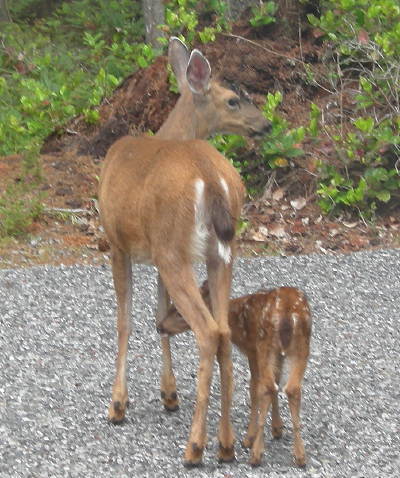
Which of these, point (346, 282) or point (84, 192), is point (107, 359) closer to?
point (346, 282)

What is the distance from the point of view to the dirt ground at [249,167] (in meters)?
10.6

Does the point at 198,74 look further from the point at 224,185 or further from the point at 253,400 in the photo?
the point at 253,400

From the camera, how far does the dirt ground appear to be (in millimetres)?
10633

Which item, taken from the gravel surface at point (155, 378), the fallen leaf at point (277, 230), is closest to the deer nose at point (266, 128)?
the gravel surface at point (155, 378)

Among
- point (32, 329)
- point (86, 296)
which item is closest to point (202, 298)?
point (32, 329)

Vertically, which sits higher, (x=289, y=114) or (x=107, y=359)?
(x=107, y=359)

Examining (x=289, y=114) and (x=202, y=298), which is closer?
(x=202, y=298)

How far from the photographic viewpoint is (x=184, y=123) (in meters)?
7.99

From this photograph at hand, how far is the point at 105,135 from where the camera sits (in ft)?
40.1

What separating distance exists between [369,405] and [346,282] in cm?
272

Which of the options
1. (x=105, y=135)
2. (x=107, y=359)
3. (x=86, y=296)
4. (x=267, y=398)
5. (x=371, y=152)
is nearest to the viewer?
(x=267, y=398)

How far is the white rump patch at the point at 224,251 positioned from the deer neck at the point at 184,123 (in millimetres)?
1846

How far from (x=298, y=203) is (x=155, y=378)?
13.6ft

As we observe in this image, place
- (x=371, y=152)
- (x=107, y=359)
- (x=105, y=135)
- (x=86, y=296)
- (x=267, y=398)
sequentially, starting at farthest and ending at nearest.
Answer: (x=105, y=135), (x=371, y=152), (x=86, y=296), (x=107, y=359), (x=267, y=398)
